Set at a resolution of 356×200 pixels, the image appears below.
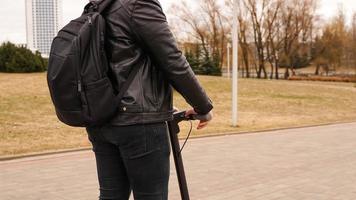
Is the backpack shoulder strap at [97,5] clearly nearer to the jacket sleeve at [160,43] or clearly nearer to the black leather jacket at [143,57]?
the black leather jacket at [143,57]

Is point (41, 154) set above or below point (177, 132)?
below

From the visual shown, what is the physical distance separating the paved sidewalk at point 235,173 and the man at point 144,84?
3.25 m

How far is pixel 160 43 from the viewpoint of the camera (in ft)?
7.52

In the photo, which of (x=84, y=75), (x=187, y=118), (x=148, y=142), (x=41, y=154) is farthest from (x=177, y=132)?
(x=41, y=154)

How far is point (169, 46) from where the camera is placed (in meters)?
2.31

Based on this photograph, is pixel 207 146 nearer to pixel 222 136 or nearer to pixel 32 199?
pixel 222 136

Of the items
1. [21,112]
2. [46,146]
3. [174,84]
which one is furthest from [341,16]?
[174,84]

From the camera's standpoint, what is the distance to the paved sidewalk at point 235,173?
5739mm

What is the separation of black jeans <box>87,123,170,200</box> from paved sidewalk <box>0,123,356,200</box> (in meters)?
3.02

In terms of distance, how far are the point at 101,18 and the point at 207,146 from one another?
730 cm

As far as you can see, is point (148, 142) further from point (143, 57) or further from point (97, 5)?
point (97, 5)

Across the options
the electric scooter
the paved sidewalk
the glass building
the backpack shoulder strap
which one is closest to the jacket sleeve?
the backpack shoulder strap

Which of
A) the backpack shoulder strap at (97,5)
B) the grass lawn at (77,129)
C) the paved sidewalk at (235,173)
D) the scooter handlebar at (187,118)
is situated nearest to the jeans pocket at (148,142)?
the scooter handlebar at (187,118)

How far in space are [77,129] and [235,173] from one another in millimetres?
5900
